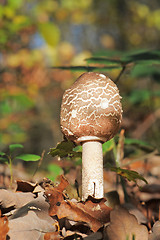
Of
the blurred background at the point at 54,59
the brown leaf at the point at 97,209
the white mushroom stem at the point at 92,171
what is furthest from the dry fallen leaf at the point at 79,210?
the blurred background at the point at 54,59

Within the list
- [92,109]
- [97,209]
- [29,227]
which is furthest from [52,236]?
[92,109]

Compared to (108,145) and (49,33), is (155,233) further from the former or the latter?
(49,33)

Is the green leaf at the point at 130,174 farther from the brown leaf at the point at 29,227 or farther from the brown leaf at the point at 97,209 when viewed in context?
the brown leaf at the point at 29,227

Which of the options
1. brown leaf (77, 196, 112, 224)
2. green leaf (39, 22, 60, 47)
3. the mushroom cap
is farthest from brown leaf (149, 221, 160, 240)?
green leaf (39, 22, 60, 47)

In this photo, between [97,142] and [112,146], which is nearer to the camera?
[97,142]

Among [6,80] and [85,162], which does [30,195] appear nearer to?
[85,162]

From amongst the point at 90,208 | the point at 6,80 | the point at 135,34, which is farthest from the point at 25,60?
the point at 90,208
